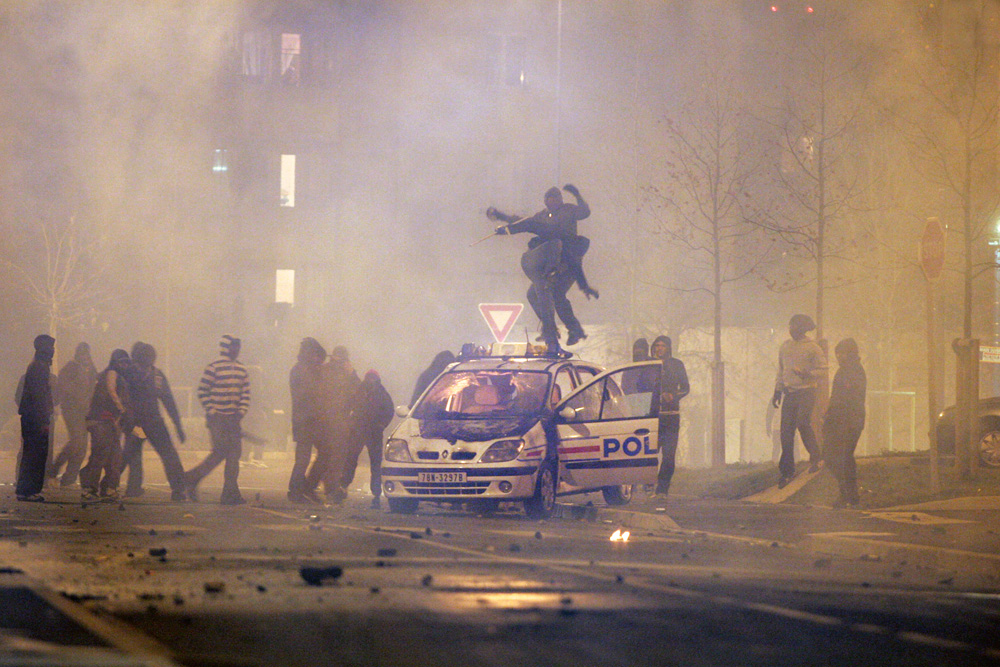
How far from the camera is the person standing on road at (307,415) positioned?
41.6ft

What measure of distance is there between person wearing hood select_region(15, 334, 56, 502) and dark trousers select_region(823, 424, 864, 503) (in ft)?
21.0

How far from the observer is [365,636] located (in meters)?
5.16

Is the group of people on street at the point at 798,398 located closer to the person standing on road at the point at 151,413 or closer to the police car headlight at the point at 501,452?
the police car headlight at the point at 501,452

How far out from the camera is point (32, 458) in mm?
12281

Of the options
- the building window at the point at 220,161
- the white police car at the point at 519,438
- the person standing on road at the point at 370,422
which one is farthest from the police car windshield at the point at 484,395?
the building window at the point at 220,161

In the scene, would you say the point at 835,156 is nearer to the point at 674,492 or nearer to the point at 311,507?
the point at 674,492

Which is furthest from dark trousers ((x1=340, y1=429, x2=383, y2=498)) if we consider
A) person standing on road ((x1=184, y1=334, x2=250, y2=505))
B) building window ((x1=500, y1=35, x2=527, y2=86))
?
building window ((x1=500, y1=35, x2=527, y2=86))

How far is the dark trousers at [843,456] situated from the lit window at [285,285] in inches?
800

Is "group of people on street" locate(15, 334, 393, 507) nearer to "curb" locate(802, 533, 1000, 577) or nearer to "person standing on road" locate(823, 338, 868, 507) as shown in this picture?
"person standing on road" locate(823, 338, 868, 507)

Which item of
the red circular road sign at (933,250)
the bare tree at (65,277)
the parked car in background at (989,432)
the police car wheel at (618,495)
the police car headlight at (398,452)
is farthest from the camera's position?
the bare tree at (65,277)

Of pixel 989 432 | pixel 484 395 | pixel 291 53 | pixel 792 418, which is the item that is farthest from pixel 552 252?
pixel 291 53

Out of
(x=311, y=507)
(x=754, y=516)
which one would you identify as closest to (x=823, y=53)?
(x=754, y=516)

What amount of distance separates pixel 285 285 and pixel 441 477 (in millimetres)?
20798

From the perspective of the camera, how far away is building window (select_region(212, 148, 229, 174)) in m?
24.1
